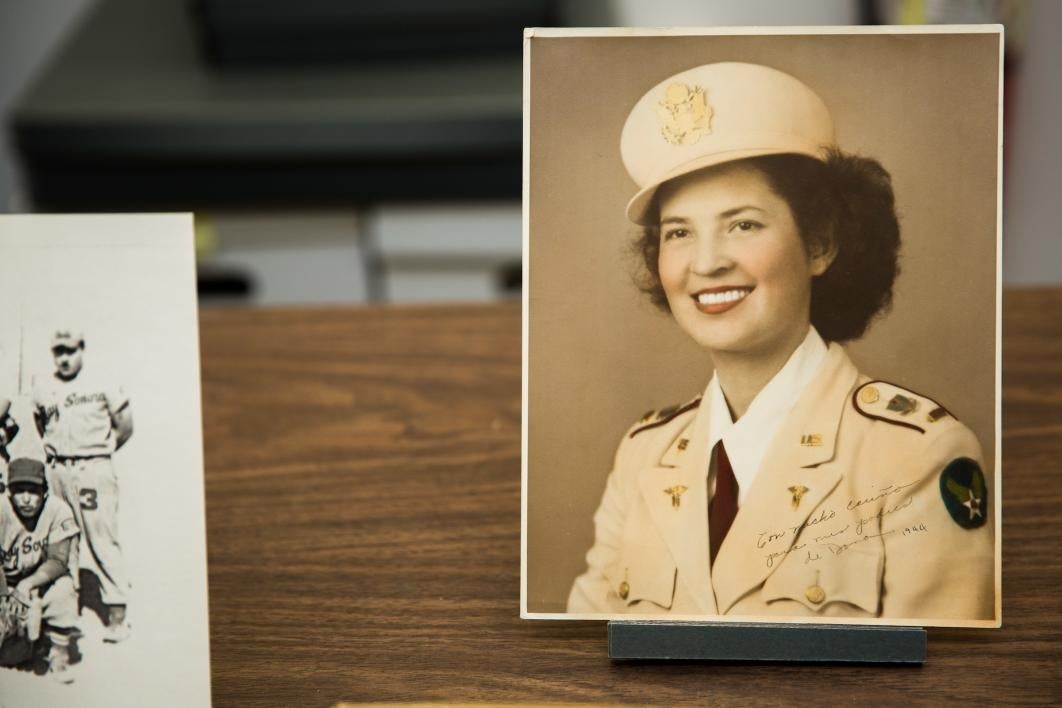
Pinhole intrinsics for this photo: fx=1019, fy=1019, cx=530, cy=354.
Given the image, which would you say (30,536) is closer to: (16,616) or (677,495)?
(16,616)

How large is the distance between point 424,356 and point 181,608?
346mm

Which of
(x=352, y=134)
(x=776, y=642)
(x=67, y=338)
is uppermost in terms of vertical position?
(x=352, y=134)

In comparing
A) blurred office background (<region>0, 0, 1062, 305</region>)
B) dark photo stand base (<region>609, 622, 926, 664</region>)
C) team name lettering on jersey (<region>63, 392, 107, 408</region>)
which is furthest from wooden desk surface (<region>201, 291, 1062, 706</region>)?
blurred office background (<region>0, 0, 1062, 305</region>)

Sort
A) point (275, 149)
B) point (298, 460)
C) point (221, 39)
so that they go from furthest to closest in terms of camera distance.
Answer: point (221, 39), point (275, 149), point (298, 460)

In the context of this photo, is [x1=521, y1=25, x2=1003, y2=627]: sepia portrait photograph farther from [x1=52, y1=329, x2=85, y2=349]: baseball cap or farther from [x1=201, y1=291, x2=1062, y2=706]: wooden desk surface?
[x1=52, y1=329, x2=85, y2=349]: baseball cap

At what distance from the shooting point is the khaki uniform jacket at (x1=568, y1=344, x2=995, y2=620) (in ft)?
1.29

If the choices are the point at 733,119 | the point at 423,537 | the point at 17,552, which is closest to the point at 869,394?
the point at 733,119

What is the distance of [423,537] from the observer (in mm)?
510

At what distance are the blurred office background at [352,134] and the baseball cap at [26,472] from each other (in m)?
1.02

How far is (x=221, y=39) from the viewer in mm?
1522

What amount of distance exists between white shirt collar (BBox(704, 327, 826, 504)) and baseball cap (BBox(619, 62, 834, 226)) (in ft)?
0.25

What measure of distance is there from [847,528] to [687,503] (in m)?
0.06

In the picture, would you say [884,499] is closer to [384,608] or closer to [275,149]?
[384,608]

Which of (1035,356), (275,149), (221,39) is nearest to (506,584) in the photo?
(1035,356)
